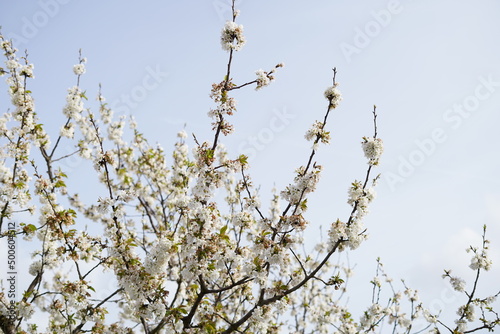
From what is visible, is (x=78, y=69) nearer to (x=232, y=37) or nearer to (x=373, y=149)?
(x=232, y=37)

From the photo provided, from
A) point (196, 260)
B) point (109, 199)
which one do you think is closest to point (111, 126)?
point (109, 199)

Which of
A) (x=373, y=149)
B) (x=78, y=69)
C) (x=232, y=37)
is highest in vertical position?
(x=78, y=69)

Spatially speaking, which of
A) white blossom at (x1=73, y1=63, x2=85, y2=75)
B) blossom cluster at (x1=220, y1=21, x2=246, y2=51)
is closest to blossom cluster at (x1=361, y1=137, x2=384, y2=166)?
blossom cluster at (x1=220, y1=21, x2=246, y2=51)

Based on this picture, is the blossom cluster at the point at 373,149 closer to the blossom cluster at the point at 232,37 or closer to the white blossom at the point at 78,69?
the blossom cluster at the point at 232,37

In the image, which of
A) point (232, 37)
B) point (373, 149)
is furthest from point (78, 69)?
point (373, 149)

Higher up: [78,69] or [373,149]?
[78,69]

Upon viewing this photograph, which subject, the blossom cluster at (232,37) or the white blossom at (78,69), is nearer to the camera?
the blossom cluster at (232,37)

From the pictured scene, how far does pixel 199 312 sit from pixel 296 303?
5.10 meters

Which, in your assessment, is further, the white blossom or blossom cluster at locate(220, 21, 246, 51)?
the white blossom

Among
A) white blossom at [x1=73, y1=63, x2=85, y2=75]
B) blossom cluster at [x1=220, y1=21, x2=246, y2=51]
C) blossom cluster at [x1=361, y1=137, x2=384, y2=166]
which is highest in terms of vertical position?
white blossom at [x1=73, y1=63, x2=85, y2=75]

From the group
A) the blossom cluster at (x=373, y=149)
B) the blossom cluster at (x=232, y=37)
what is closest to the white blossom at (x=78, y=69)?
the blossom cluster at (x=232, y=37)

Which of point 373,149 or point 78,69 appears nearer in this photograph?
point 373,149

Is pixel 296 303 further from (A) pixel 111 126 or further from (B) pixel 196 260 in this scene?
(A) pixel 111 126

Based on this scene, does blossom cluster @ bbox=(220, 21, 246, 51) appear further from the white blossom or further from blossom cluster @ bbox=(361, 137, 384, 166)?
the white blossom
